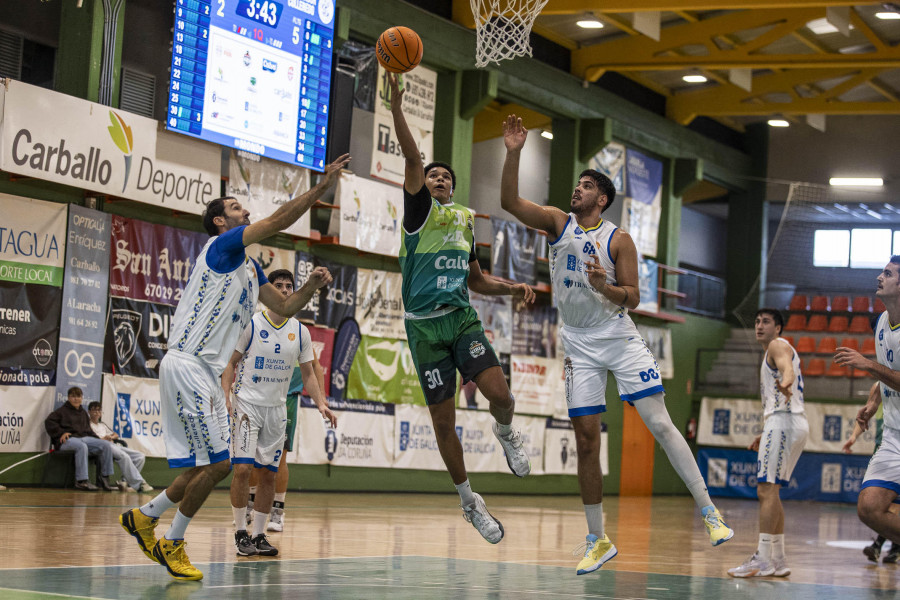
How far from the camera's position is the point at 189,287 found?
696 cm

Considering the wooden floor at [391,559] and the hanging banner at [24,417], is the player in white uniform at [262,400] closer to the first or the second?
the wooden floor at [391,559]

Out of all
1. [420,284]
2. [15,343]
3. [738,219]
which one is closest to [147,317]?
[15,343]

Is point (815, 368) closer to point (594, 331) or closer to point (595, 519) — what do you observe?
point (594, 331)

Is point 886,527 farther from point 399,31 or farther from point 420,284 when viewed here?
point 399,31

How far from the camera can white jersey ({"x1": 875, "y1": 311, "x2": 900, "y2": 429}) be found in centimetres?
802

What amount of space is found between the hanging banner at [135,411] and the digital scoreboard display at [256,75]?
3570mm

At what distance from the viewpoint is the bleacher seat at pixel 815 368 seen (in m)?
28.1

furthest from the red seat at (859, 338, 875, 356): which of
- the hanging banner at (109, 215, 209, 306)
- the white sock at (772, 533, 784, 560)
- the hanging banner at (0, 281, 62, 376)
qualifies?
the hanging banner at (0, 281, 62, 376)

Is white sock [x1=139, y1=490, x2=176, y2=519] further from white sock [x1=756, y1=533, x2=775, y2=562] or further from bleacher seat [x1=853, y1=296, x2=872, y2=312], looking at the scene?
bleacher seat [x1=853, y1=296, x2=872, y2=312]

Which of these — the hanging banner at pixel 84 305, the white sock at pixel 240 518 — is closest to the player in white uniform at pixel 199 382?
the white sock at pixel 240 518

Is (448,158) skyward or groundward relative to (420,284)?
skyward

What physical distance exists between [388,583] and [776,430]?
4.15 metres

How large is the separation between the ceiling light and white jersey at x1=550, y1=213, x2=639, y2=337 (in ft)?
80.7

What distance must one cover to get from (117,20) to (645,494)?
56.0ft
